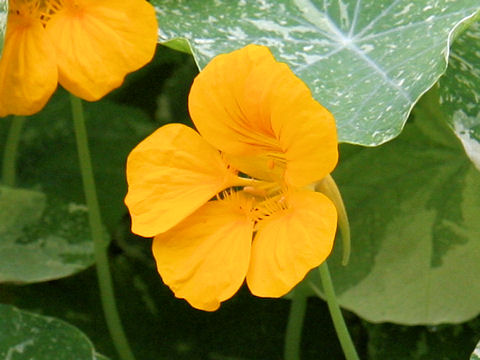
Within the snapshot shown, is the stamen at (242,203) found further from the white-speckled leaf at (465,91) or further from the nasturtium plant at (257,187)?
the white-speckled leaf at (465,91)

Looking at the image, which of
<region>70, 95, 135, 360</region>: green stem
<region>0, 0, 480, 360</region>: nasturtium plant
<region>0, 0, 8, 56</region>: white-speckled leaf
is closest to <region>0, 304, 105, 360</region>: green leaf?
<region>0, 0, 480, 360</region>: nasturtium plant

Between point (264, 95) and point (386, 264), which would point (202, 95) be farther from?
point (386, 264)

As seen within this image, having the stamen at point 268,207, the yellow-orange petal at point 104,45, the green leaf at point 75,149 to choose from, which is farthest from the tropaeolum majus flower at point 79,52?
the green leaf at point 75,149

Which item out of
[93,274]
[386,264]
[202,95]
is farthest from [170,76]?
[202,95]

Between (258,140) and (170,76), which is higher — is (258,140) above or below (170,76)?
above

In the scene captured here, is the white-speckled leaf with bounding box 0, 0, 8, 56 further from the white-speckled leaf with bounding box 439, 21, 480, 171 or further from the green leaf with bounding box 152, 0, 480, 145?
the white-speckled leaf with bounding box 439, 21, 480, 171

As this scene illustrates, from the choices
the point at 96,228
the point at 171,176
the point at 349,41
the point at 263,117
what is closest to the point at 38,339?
the point at 96,228
